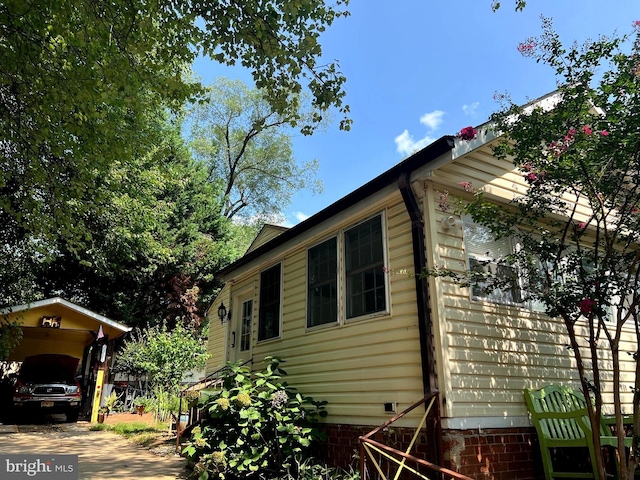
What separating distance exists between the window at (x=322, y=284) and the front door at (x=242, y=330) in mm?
2432

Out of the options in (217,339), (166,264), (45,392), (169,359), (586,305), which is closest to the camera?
(586,305)

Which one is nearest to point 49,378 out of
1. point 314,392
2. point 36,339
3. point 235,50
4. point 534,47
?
point 36,339

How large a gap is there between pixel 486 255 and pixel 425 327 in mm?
1287

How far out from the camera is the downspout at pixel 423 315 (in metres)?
4.17

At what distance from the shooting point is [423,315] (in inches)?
179

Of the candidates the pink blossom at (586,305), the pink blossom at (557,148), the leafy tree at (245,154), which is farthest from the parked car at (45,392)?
the leafy tree at (245,154)

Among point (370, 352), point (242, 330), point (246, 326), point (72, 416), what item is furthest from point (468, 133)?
point (72, 416)

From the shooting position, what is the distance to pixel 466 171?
5148 millimetres

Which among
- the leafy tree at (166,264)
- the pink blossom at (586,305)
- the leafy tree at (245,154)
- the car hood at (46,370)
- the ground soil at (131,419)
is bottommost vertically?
the ground soil at (131,419)

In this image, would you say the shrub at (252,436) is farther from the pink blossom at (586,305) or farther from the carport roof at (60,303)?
the carport roof at (60,303)

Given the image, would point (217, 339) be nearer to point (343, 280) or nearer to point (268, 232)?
point (268, 232)

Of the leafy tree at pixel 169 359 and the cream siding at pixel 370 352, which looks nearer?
the cream siding at pixel 370 352

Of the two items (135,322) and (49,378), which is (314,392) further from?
(135,322)

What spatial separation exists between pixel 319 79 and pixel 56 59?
3.22 metres
